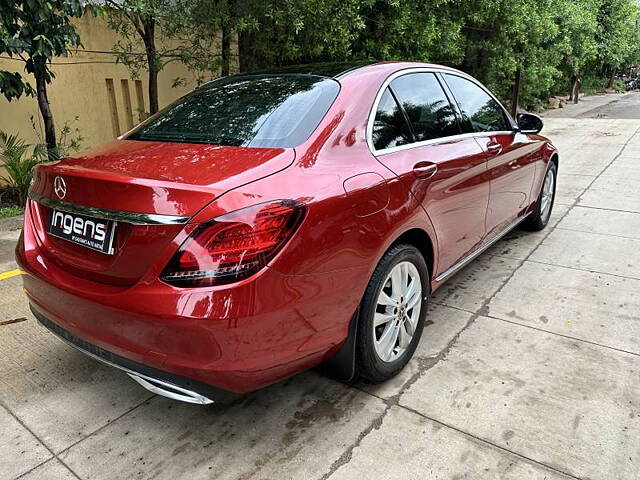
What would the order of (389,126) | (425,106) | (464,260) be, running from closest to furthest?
(389,126)
(425,106)
(464,260)

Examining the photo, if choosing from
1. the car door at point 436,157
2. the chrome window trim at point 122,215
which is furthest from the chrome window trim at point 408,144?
the chrome window trim at point 122,215

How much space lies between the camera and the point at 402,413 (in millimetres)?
2547

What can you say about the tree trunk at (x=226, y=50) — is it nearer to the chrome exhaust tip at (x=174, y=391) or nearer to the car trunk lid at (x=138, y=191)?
the car trunk lid at (x=138, y=191)

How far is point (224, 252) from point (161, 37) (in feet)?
A: 21.4

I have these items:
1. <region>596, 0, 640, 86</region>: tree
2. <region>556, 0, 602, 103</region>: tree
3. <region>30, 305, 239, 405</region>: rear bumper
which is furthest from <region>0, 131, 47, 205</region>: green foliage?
<region>596, 0, 640, 86</region>: tree

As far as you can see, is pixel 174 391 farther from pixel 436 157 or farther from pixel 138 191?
pixel 436 157

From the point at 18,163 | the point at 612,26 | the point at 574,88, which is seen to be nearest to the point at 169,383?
the point at 18,163

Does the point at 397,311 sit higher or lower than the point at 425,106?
lower

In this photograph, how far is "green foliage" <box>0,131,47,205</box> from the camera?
6.02 meters

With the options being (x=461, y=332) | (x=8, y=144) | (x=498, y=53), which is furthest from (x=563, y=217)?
(x=498, y=53)

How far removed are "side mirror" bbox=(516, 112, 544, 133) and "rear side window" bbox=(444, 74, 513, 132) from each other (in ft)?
1.29

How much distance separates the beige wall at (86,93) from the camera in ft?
22.2

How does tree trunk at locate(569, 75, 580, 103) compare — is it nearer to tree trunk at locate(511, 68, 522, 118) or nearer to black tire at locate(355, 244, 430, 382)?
tree trunk at locate(511, 68, 522, 118)

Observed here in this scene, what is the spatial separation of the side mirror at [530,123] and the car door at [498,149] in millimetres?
131
